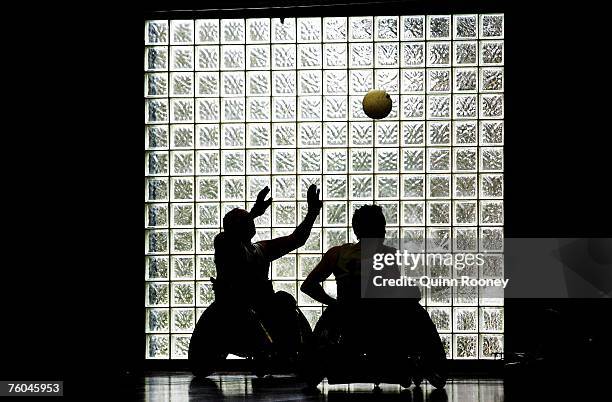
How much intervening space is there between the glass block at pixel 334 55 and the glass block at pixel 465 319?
1920mm

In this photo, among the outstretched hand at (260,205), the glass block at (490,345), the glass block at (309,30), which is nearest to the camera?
the outstretched hand at (260,205)

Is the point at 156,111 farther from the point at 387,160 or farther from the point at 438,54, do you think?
the point at 438,54

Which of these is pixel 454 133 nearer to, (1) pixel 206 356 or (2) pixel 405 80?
(2) pixel 405 80

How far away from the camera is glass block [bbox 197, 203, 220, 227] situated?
793 centimetres

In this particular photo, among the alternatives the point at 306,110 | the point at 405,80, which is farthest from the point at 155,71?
the point at 405,80

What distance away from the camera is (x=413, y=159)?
778cm

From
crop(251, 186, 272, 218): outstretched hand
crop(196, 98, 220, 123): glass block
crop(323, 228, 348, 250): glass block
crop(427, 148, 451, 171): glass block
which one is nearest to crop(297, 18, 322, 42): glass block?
crop(196, 98, 220, 123): glass block

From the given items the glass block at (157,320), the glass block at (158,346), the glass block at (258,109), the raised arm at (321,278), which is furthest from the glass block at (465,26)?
the glass block at (158,346)

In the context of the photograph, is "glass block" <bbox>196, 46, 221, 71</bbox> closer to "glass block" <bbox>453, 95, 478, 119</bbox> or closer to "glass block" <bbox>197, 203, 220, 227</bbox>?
"glass block" <bbox>197, 203, 220, 227</bbox>

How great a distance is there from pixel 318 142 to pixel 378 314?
213 centimetres

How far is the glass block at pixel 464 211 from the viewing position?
7754 millimetres

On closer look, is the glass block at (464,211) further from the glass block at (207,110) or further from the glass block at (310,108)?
the glass block at (207,110)

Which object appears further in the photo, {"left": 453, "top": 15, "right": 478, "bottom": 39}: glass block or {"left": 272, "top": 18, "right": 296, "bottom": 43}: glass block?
{"left": 272, "top": 18, "right": 296, "bottom": 43}: glass block
